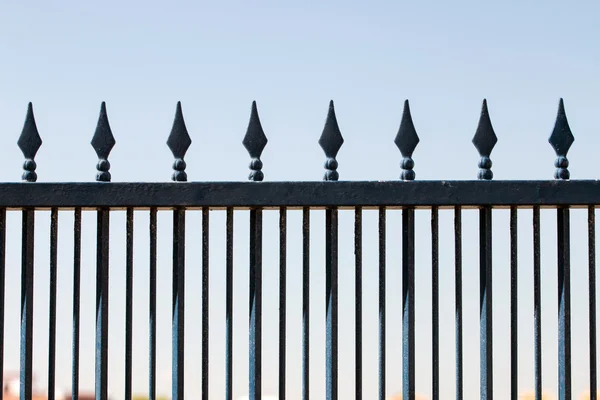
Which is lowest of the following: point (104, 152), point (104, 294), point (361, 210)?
point (104, 294)

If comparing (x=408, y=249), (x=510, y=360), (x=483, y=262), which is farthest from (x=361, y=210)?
(x=510, y=360)

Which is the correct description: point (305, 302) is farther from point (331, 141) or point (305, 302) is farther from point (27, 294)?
point (27, 294)

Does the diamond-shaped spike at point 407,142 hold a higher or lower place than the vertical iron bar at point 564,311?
higher

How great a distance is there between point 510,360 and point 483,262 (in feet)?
1.80

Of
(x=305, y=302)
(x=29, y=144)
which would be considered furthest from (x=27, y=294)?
(x=305, y=302)

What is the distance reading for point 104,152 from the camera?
5.36 meters

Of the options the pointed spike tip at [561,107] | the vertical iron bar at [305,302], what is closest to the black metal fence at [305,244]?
the vertical iron bar at [305,302]

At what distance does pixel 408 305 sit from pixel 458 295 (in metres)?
0.28

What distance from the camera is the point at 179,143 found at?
5.34 meters

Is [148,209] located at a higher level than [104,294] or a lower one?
higher

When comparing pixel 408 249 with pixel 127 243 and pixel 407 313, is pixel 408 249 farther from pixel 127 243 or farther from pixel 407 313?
pixel 127 243

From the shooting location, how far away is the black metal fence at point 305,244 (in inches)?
203

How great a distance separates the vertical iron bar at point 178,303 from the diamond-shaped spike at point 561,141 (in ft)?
6.85

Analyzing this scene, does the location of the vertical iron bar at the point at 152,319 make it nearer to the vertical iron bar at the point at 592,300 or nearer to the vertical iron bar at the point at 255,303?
the vertical iron bar at the point at 255,303
